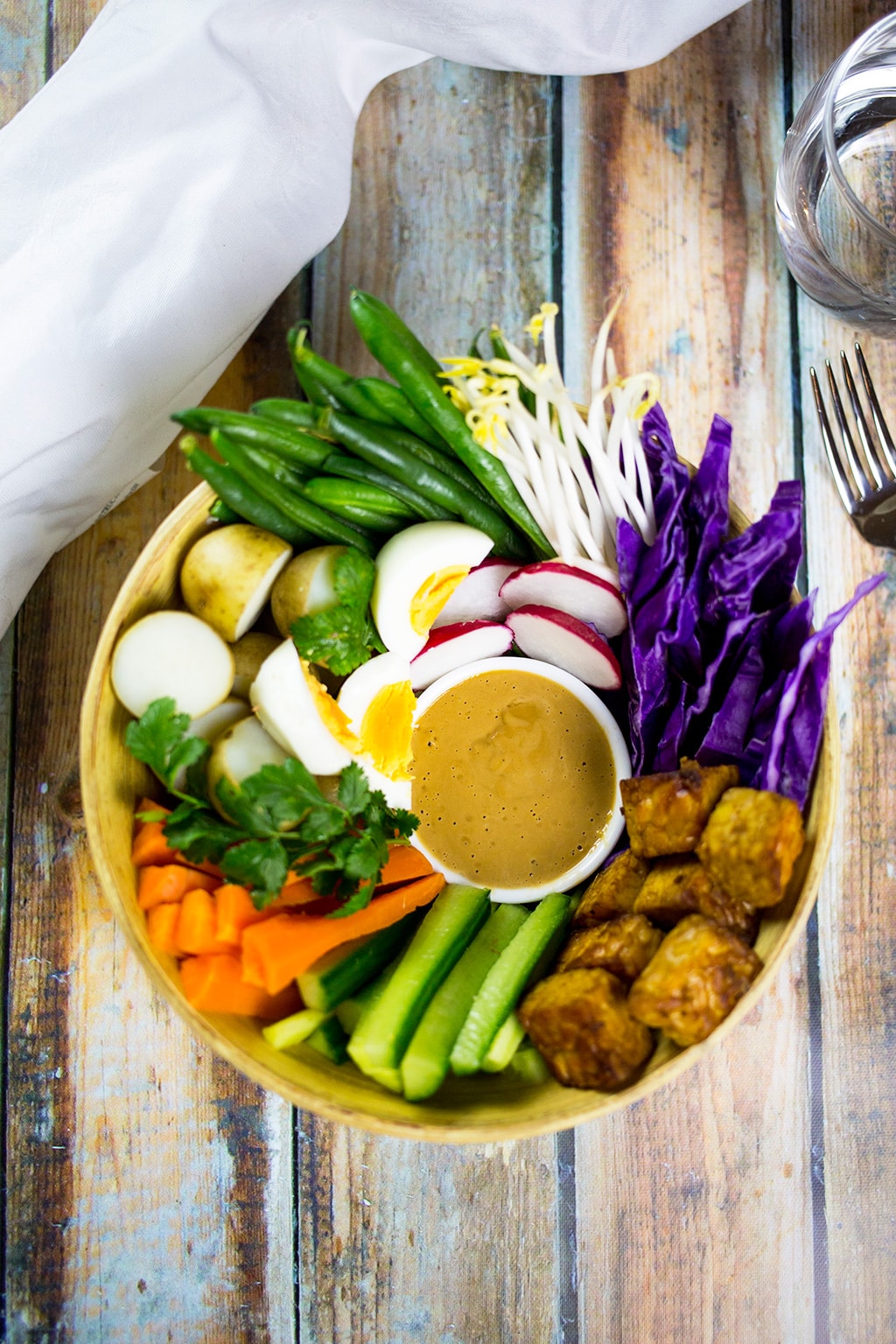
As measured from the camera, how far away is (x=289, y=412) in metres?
1.78

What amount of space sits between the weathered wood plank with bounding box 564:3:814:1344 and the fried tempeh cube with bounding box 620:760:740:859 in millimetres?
565

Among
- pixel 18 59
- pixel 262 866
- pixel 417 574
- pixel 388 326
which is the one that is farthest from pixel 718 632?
pixel 18 59

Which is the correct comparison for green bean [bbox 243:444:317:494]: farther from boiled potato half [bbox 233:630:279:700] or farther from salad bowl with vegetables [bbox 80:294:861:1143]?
boiled potato half [bbox 233:630:279:700]

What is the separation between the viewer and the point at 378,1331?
1.94 metres

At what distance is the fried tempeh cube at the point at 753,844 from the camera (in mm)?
1534

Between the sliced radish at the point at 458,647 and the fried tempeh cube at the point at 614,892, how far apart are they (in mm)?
462

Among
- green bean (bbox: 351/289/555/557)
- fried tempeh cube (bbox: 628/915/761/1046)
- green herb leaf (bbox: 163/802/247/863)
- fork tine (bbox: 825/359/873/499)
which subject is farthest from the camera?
fork tine (bbox: 825/359/873/499)

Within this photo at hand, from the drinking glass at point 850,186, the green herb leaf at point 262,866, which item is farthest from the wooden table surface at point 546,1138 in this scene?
the green herb leaf at point 262,866

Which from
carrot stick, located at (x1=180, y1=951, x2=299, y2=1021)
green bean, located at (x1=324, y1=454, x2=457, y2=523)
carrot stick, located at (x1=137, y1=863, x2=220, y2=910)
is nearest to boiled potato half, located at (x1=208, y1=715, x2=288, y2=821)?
carrot stick, located at (x1=137, y1=863, x2=220, y2=910)

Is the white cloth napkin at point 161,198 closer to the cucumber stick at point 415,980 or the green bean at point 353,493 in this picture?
the green bean at point 353,493

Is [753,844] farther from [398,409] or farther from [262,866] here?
[398,409]

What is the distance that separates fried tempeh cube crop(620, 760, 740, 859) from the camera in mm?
1639

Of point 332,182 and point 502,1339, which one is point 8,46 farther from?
point 502,1339

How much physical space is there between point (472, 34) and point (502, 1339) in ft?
8.12
